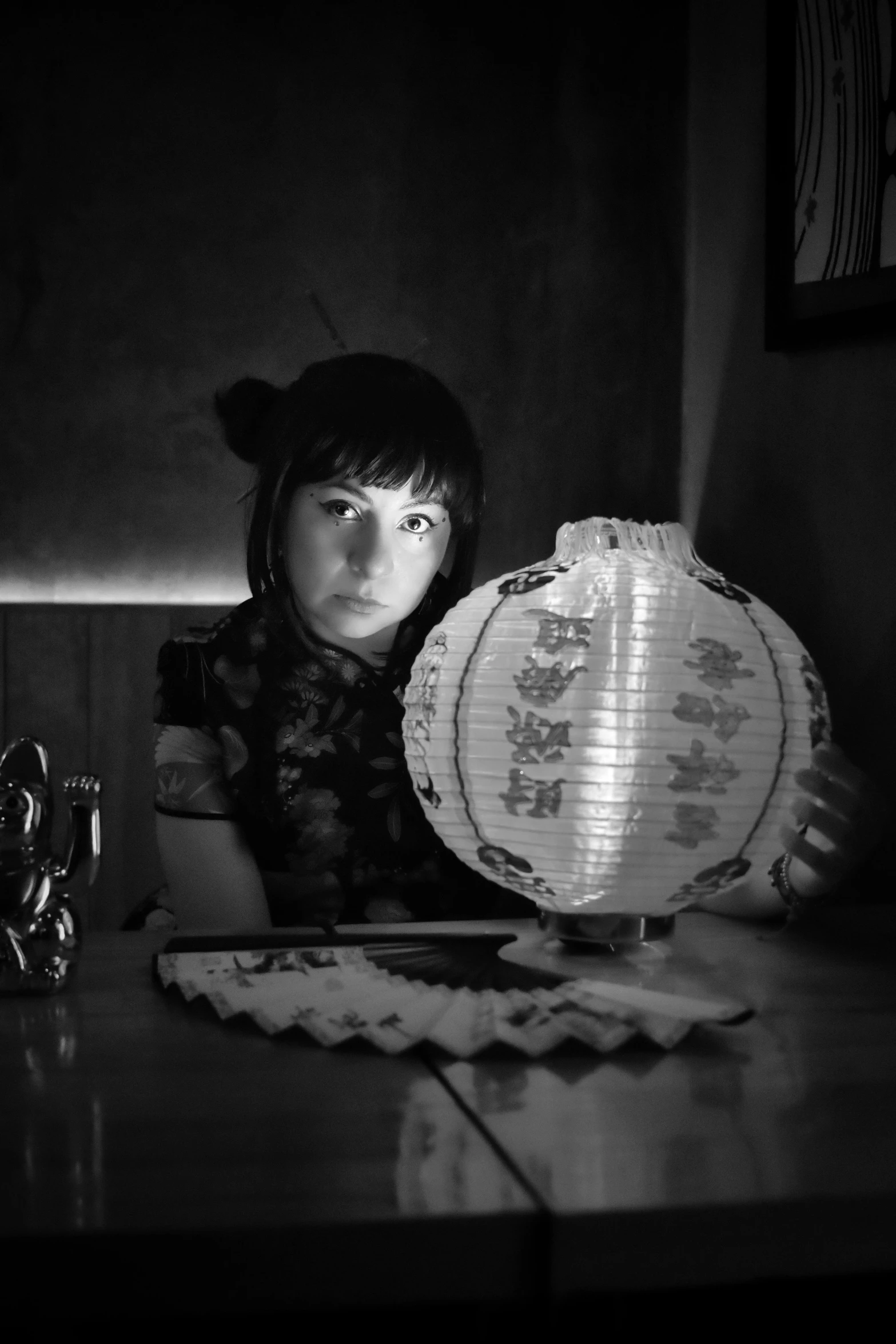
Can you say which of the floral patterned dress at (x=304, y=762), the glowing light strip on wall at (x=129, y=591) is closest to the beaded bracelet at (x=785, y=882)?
the floral patterned dress at (x=304, y=762)

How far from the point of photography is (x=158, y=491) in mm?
1930

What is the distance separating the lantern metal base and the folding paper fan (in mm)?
62

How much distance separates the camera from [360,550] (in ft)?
5.01

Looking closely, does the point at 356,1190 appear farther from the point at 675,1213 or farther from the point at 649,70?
the point at 649,70

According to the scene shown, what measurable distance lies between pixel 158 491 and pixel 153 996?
1.19 m

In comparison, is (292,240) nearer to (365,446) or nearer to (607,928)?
(365,446)

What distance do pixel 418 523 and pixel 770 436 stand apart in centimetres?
49

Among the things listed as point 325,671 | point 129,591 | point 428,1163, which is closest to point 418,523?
point 325,671

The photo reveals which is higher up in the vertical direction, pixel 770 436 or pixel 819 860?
pixel 770 436

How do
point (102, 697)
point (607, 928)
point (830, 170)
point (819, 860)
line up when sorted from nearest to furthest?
point (607, 928), point (819, 860), point (830, 170), point (102, 697)

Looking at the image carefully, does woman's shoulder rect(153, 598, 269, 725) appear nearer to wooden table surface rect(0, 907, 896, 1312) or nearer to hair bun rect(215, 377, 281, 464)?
hair bun rect(215, 377, 281, 464)

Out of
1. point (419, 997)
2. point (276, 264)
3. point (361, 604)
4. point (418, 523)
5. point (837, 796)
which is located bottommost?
point (419, 997)

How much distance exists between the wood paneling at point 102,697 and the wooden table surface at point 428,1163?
110 cm

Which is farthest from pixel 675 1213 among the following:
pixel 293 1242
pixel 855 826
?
pixel 855 826
